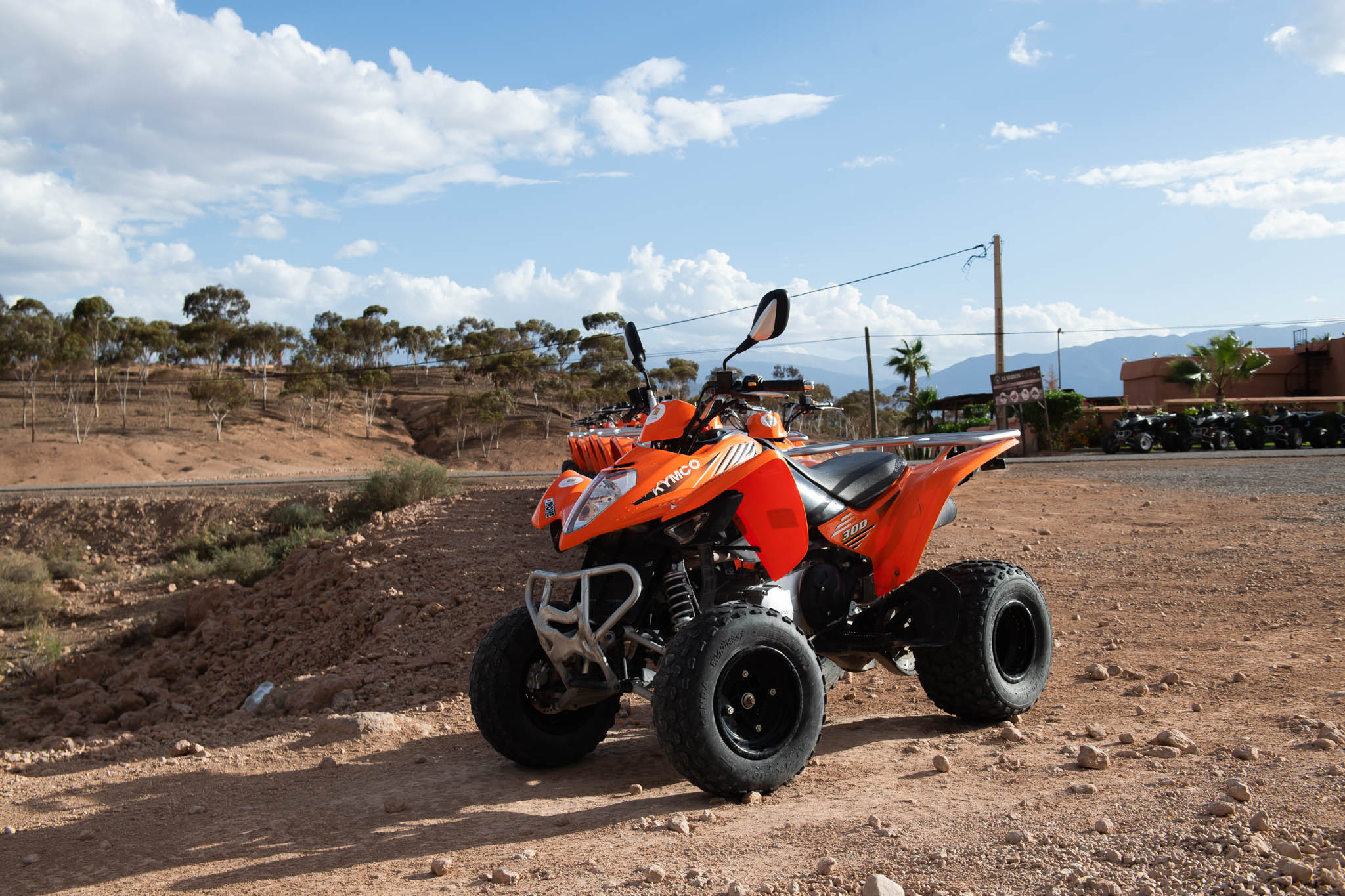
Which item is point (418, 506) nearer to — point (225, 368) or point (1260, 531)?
point (1260, 531)

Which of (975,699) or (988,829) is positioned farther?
(975,699)

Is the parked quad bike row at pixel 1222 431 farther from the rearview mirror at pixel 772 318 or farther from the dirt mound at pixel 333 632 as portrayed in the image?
the rearview mirror at pixel 772 318

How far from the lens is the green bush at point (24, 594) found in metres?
15.5

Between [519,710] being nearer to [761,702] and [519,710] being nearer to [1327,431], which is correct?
[761,702]

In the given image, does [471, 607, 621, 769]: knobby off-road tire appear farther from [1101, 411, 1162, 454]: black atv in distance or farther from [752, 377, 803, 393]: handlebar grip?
[1101, 411, 1162, 454]: black atv in distance

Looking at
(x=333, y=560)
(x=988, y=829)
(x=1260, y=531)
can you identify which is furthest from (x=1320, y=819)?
(x=333, y=560)

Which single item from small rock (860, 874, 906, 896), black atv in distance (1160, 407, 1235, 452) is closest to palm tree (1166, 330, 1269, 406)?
black atv in distance (1160, 407, 1235, 452)

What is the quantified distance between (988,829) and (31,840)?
12.7 ft

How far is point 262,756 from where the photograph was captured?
5.30m

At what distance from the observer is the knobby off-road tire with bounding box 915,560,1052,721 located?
4754 mm

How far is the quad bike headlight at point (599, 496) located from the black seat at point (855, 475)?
100 cm

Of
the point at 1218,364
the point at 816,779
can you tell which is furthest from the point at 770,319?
the point at 1218,364

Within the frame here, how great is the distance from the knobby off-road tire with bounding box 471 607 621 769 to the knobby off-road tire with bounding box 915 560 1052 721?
66.5 inches

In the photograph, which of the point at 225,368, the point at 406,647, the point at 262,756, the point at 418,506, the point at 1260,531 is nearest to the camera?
the point at 262,756
